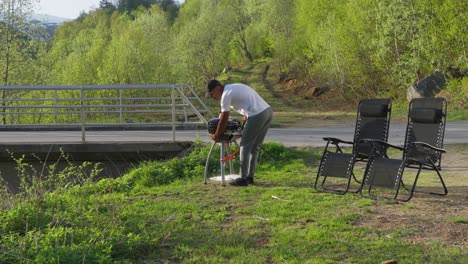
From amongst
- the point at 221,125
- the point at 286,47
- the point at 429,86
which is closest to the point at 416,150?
the point at 221,125

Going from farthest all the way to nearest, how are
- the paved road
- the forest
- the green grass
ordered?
1. the forest
2. the paved road
3. the green grass

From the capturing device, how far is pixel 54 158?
14297 mm

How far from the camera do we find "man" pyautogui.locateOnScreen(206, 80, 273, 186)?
9281mm

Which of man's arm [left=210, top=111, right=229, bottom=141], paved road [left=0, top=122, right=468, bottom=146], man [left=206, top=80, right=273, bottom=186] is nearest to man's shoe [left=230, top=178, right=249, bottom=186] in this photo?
man [left=206, top=80, right=273, bottom=186]

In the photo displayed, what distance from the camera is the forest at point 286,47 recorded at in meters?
28.0

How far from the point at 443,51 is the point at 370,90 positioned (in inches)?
283

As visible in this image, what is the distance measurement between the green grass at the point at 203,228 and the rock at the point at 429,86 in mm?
18656

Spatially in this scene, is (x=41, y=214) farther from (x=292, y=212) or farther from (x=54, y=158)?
(x=54, y=158)

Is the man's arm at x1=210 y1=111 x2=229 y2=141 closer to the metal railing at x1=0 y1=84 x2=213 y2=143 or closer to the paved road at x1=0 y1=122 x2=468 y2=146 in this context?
the metal railing at x1=0 y1=84 x2=213 y2=143

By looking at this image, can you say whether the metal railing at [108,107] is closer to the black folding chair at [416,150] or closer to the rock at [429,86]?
the black folding chair at [416,150]

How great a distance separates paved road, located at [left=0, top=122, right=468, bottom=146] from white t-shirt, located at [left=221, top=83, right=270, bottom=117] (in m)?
4.97

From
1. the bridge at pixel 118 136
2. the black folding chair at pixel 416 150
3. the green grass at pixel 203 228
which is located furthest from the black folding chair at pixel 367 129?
the bridge at pixel 118 136

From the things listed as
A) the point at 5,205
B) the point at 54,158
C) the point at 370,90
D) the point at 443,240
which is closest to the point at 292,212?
the point at 443,240

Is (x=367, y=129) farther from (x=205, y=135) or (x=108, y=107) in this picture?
(x=108, y=107)
